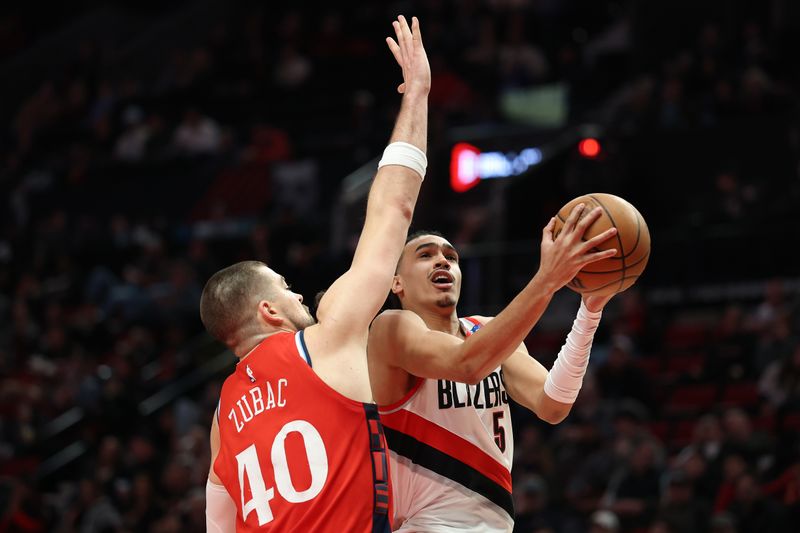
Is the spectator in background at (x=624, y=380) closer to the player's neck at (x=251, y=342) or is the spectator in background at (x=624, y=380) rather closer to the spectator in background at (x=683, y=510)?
the spectator in background at (x=683, y=510)

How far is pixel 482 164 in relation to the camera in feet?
59.3

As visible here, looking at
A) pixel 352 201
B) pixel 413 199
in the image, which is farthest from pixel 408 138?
pixel 352 201

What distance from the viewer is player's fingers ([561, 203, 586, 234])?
451 centimetres

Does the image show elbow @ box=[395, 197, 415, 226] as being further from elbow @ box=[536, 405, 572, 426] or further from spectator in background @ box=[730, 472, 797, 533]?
spectator in background @ box=[730, 472, 797, 533]

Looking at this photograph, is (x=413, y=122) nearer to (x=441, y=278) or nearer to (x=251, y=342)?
(x=251, y=342)

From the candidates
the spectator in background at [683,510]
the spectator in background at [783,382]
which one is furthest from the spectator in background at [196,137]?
the spectator in background at [683,510]

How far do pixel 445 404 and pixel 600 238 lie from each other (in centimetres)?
156

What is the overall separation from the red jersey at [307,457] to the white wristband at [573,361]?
1.35 m

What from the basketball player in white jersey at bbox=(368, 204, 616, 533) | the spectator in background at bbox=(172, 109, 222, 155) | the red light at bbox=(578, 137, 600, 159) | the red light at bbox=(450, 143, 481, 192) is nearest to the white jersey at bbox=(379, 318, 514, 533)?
the basketball player in white jersey at bbox=(368, 204, 616, 533)

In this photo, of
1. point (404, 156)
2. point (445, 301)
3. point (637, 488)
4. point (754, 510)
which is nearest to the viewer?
point (404, 156)

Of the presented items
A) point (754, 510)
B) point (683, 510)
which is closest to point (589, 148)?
point (683, 510)

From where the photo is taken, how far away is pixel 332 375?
4293 millimetres

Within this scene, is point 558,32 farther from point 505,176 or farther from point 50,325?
point 50,325

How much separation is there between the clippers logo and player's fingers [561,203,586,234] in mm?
12892
